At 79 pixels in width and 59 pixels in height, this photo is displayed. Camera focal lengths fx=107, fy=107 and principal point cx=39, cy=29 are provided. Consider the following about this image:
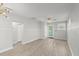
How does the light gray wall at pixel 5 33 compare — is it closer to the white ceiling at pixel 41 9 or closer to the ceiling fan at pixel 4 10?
the ceiling fan at pixel 4 10

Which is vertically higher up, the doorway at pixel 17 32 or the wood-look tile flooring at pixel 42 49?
the doorway at pixel 17 32

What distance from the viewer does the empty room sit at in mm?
1412

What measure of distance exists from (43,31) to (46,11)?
0.29m

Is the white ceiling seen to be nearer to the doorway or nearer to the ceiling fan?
the ceiling fan

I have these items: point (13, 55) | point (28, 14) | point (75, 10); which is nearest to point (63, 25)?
point (75, 10)

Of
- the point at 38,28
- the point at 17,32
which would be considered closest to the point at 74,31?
the point at 38,28

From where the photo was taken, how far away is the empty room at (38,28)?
141 centimetres

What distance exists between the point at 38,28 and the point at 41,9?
10.8 inches

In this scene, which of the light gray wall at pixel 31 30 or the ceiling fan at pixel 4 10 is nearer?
the ceiling fan at pixel 4 10

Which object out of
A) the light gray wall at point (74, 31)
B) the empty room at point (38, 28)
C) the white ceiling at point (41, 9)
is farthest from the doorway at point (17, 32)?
the light gray wall at point (74, 31)

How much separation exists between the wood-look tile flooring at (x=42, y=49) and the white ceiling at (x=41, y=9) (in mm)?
353

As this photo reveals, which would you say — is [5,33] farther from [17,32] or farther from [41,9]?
[41,9]

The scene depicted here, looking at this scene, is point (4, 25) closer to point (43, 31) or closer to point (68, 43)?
point (43, 31)

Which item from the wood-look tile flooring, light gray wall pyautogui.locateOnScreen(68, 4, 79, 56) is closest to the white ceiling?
light gray wall pyautogui.locateOnScreen(68, 4, 79, 56)
